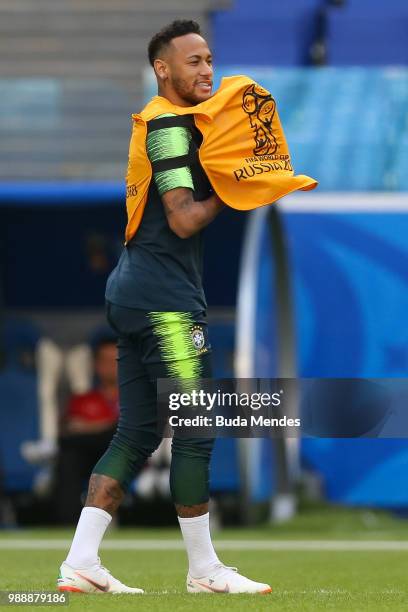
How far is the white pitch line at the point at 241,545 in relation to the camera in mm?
8625

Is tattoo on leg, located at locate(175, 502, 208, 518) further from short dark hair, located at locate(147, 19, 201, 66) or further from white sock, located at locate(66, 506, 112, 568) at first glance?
short dark hair, located at locate(147, 19, 201, 66)

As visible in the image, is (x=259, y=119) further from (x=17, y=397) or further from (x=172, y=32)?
(x=17, y=397)

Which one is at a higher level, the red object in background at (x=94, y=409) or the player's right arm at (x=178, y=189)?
the player's right arm at (x=178, y=189)

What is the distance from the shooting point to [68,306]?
13.5m

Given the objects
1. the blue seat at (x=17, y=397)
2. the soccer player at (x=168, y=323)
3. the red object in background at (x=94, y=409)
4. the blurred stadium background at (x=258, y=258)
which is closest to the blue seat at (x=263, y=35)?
the blurred stadium background at (x=258, y=258)

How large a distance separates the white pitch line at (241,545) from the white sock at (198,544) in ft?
12.1

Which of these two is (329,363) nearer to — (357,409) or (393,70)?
(393,70)

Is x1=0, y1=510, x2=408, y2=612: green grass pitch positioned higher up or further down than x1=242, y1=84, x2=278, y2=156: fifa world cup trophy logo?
further down

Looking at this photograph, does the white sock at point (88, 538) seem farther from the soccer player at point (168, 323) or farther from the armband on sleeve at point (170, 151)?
the armband on sleeve at point (170, 151)

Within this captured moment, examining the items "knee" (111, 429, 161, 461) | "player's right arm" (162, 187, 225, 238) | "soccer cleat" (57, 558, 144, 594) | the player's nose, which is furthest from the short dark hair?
"soccer cleat" (57, 558, 144, 594)

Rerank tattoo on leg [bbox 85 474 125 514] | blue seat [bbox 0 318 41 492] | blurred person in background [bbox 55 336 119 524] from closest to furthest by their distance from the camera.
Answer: tattoo on leg [bbox 85 474 125 514]
blurred person in background [bbox 55 336 119 524]
blue seat [bbox 0 318 41 492]

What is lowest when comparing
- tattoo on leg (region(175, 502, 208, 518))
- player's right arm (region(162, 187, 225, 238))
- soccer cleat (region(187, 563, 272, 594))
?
soccer cleat (region(187, 563, 272, 594))

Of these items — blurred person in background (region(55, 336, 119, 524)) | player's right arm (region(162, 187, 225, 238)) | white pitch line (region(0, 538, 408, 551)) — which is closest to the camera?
player's right arm (region(162, 187, 225, 238))

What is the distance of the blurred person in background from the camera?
11.3 meters
